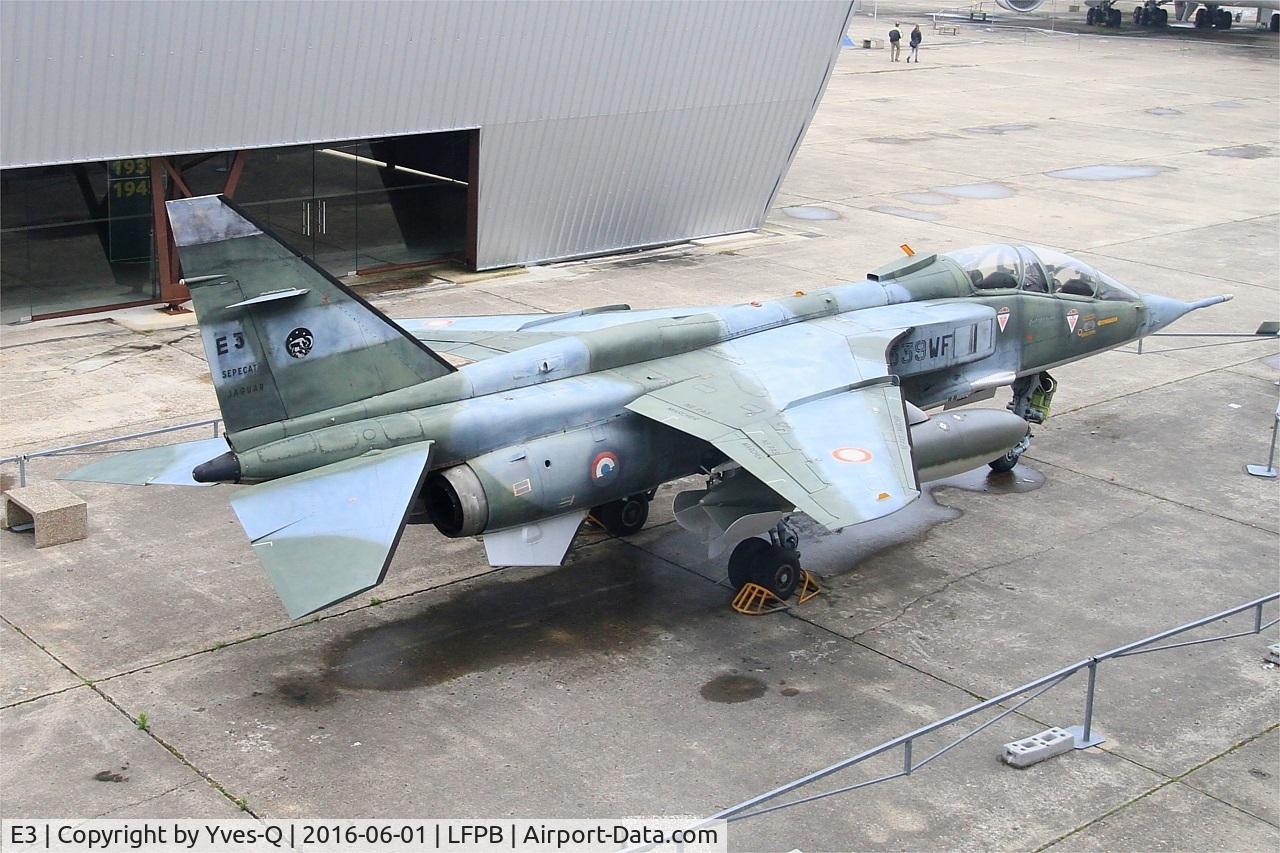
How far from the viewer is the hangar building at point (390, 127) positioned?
20656 mm

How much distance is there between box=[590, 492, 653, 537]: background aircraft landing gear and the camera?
1563cm

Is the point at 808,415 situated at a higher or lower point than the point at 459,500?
higher

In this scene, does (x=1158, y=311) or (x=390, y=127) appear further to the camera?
(x=390, y=127)

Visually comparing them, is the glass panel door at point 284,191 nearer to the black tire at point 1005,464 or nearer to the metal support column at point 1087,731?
the black tire at point 1005,464

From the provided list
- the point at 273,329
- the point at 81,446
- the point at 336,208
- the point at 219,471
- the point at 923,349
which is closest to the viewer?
the point at 219,471

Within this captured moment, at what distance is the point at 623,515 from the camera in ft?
51.4

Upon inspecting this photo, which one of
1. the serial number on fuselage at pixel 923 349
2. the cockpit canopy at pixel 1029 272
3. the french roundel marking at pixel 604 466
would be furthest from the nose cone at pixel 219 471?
the cockpit canopy at pixel 1029 272

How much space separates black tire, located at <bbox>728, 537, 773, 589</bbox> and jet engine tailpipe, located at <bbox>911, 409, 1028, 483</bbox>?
1832mm

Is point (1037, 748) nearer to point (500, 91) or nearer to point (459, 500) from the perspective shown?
point (459, 500)

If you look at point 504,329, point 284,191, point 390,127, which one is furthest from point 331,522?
point 284,191

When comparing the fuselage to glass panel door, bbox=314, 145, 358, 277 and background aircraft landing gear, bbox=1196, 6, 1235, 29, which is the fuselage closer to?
glass panel door, bbox=314, 145, 358, 277

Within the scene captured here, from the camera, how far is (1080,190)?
3444 centimetres

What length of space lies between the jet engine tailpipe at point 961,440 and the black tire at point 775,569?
1.64 meters

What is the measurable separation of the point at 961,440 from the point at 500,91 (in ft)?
41.7
